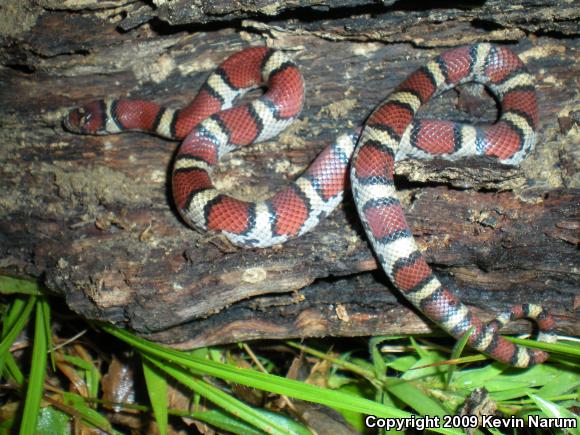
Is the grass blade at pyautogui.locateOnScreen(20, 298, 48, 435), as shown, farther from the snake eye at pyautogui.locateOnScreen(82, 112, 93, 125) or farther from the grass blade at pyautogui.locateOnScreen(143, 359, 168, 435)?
the snake eye at pyautogui.locateOnScreen(82, 112, 93, 125)

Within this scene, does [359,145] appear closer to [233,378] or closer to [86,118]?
[233,378]

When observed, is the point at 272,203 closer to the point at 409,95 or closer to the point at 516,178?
the point at 409,95

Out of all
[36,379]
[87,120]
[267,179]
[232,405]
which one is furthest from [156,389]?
[87,120]

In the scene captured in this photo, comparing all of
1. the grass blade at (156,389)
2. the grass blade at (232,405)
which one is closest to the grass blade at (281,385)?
the grass blade at (232,405)

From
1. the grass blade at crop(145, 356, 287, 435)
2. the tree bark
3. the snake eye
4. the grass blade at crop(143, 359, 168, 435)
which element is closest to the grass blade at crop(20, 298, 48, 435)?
the tree bark

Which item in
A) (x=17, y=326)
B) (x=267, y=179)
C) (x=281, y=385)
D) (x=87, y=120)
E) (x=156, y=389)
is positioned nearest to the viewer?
(x=281, y=385)

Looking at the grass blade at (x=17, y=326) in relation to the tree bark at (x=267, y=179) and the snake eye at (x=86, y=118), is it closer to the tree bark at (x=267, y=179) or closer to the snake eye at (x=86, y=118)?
the tree bark at (x=267, y=179)

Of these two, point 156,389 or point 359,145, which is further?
point 359,145
